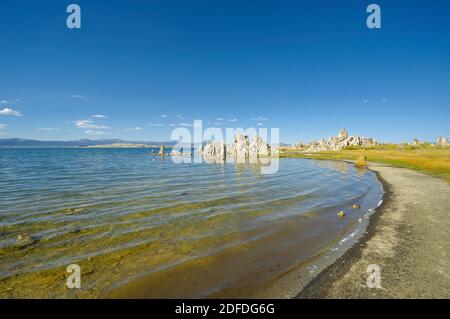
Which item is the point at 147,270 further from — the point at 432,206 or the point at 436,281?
the point at 432,206

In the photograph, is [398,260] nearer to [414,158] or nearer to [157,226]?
[157,226]

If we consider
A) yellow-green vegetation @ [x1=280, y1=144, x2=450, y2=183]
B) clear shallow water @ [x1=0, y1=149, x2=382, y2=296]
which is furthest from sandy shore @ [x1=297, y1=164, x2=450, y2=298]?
yellow-green vegetation @ [x1=280, y1=144, x2=450, y2=183]

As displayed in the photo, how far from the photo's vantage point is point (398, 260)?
393 inches

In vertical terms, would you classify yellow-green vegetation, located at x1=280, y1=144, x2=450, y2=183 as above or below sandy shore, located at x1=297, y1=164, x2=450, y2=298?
above

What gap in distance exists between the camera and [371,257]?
10.4 metres

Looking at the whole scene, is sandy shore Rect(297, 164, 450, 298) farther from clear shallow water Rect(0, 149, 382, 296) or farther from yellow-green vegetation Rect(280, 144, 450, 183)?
yellow-green vegetation Rect(280, 144, 450, 183)

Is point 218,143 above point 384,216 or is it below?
above

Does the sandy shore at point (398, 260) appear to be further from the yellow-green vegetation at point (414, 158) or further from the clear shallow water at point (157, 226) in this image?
the yellow-green vegetation at point (414, 158)

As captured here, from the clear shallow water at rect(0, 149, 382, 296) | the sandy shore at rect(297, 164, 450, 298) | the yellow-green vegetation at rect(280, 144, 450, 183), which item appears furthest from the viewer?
the yellow-green vegetation at rect(280, 144, 450, 183)

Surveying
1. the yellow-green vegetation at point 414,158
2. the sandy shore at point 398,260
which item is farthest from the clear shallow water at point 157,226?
the yellow-green vegetation at point 414,158

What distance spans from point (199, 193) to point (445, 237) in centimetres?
1967

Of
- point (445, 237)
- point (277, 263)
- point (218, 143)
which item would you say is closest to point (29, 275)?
point (277, 263)

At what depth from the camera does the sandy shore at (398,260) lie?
780 centimetres

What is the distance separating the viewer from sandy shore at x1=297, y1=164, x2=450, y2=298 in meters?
7.80
